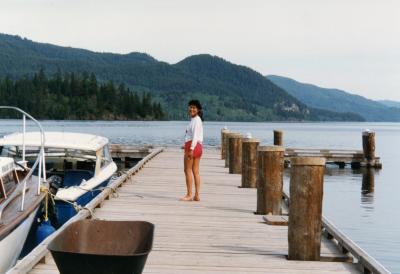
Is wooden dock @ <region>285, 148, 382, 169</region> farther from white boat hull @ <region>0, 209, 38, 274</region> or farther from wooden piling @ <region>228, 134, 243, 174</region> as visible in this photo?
white boat hull @ <region>0, 209, 38, 274</region>

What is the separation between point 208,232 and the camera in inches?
421

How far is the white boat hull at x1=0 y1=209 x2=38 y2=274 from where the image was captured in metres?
8.82

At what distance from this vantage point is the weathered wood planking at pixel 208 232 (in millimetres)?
8359

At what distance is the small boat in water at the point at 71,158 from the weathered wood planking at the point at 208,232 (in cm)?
75

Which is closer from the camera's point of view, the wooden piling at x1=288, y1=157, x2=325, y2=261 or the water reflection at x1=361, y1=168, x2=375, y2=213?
the wooden piling at x1=288, y1=157, x2=325, y2=261

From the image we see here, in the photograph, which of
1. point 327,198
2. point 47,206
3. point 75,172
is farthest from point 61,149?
point 327,198

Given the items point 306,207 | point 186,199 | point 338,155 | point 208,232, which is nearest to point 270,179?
point 208,232

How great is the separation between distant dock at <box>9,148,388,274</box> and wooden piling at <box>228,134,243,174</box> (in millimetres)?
3482

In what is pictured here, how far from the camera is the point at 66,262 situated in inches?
230

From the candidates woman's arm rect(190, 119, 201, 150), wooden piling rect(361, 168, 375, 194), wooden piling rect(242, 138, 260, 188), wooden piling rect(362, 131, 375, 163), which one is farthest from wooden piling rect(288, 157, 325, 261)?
wooden piling rect(362, 131, 375, 163)

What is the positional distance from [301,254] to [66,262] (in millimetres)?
3851

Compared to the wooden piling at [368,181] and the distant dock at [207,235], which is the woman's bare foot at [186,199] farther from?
the wooden piling at [368,181]

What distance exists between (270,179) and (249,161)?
4503 millimetres

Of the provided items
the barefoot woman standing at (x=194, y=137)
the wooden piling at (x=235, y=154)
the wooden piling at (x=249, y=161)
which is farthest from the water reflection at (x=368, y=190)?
the barefoot woman standing at (x=194, y=137)
